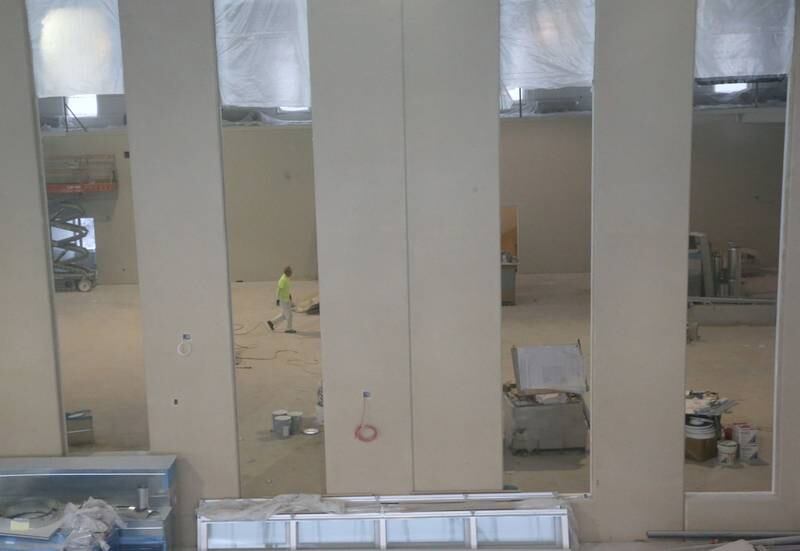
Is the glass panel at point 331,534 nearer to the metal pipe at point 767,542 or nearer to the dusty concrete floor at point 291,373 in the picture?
the dusty concrete floor at point 291,373

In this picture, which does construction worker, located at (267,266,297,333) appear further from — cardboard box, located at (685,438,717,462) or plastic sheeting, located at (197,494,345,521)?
plastic sheeting, located at (197,494,345,521)

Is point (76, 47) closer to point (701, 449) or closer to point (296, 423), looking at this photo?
point (296, 423)

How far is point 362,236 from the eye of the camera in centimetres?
495

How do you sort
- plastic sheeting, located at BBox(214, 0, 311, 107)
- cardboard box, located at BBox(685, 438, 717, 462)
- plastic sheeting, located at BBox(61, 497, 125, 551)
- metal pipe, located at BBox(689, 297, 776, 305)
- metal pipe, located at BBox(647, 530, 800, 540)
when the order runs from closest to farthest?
plastic sheeting, located at BBox(61, 497, 125, 551)
metal pipe, located at BBox(647, 530, 800, 540)
plastic sheeting, located at BBox(214, 0, 311, 107)
cardboard box, located at BBox(685, 438, 717, 462)
metal pipe, located at BBox(689, 297, 776, 305)

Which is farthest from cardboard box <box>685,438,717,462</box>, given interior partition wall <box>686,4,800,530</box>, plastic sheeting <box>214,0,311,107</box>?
plastic sheeting <box>214,0,311,107</box>

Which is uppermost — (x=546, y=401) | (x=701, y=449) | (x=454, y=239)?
(x=454, y=239)

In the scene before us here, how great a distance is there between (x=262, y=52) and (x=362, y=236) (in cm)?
145

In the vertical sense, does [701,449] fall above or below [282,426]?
below

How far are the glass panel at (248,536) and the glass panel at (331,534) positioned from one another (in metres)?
0.12

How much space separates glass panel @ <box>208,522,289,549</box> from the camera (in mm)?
4766

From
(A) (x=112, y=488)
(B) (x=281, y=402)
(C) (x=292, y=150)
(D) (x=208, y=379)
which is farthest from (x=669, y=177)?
(C) (x=292, y=150)

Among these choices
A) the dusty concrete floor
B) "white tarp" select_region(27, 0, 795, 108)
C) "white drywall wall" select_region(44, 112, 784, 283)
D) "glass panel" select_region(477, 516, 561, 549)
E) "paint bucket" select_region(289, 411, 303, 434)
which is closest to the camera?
"glass panel" select_region(477, 516, 561, 549)

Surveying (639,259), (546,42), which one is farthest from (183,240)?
(639,259)

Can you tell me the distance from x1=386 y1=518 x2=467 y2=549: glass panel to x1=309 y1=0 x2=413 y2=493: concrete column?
0.40 metres
